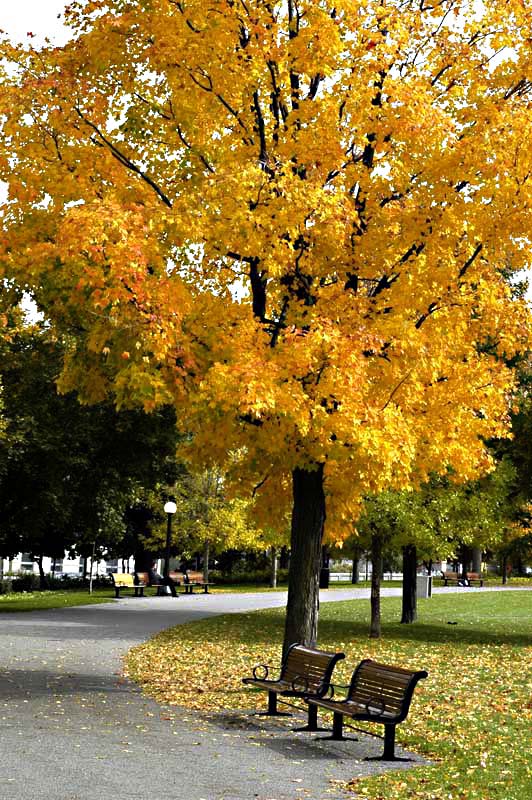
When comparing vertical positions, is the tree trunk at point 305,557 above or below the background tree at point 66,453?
below

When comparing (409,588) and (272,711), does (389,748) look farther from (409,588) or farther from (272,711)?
(409,588)


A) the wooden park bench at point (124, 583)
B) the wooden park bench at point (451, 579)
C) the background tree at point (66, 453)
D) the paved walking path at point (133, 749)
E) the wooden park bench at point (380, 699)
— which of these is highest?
the background tree at point (66, 453)

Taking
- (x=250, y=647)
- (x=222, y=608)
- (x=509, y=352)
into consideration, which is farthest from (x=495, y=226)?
(x=222, y=608)

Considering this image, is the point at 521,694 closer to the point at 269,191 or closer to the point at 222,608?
the point at 269,191

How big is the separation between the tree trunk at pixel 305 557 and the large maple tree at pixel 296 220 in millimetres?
31

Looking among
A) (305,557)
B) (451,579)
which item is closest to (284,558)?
(451,579)

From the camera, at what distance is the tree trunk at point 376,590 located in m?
25.0

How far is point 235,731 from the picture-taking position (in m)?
11.0

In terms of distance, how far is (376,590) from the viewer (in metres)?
25.4

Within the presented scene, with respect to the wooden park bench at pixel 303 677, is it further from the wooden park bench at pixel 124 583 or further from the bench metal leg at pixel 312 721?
the wooden park bench at pixel 124 583

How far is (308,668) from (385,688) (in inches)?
70.1

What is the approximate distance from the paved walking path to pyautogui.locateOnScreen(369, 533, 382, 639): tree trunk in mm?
9802

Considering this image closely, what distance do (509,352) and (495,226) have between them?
2.41 meters

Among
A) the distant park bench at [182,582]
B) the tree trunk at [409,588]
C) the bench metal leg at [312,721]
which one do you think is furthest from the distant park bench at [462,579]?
the bench metal leg at [312,721]
